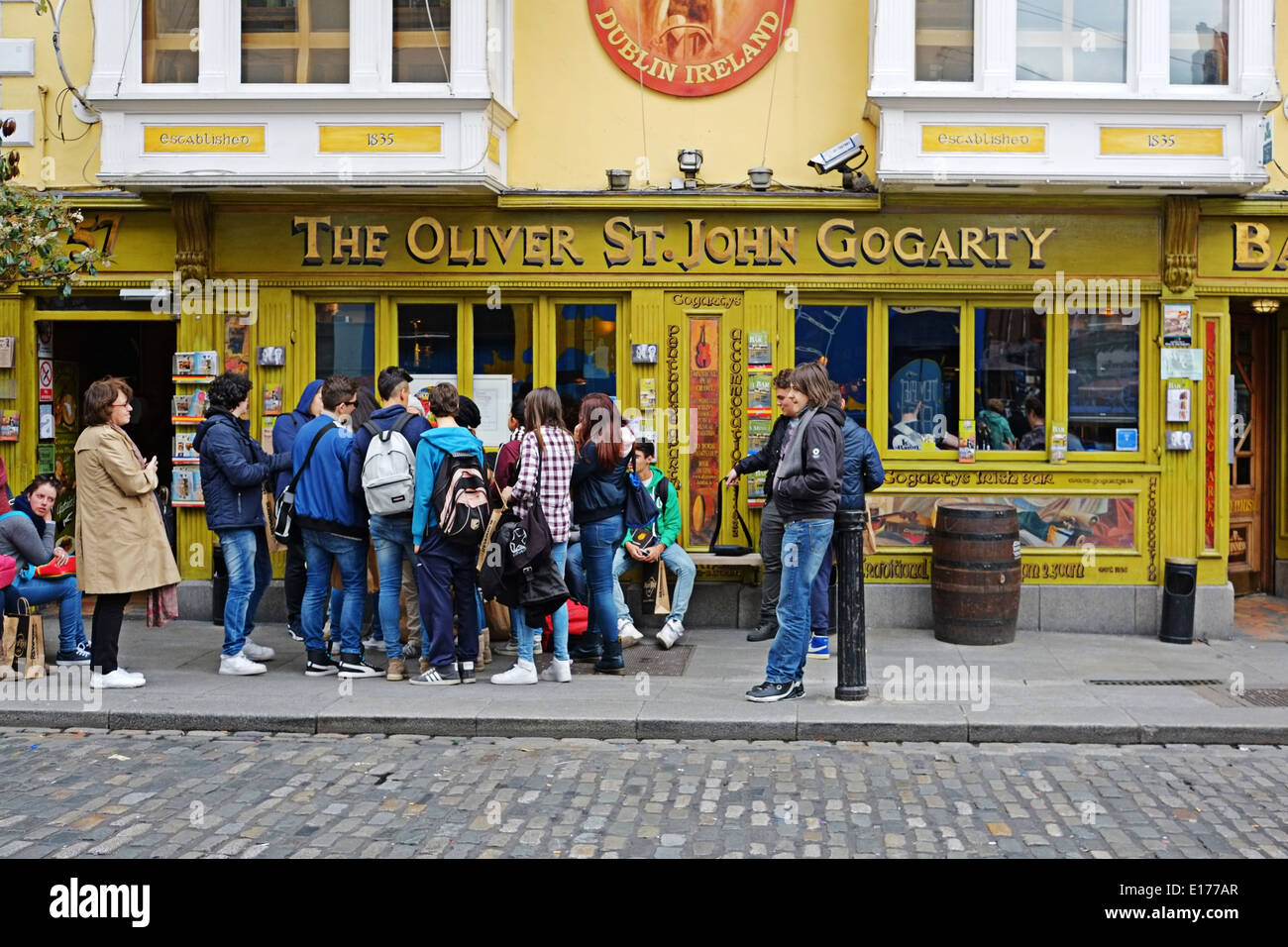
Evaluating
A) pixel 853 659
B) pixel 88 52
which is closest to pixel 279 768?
pixel 853 659

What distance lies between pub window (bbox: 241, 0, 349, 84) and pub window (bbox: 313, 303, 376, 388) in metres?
1.94

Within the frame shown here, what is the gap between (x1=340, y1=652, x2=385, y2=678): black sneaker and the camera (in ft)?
28.6

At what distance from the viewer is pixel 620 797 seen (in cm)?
619

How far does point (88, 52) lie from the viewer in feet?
35.7

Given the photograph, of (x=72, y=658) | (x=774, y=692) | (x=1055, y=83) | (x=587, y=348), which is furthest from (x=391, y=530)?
(x=1055, y=83)

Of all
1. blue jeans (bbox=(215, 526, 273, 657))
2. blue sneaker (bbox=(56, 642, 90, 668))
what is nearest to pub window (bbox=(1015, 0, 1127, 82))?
blue jeans (bbox=(215, 526, 273, 657))

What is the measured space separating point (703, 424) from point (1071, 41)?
169 inches

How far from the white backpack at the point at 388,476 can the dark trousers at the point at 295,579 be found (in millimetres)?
1282

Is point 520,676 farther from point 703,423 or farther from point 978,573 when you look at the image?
point 978,573

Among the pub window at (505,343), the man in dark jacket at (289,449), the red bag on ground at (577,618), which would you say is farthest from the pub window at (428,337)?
the red bag on ground at (577,618)

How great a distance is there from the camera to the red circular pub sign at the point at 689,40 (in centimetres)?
1064

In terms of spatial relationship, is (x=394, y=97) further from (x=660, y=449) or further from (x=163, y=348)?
(x=163, y=348)

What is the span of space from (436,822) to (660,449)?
5.39m

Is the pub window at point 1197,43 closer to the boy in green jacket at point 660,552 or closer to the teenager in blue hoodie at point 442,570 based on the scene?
the boy in green jacket at point 660,552
